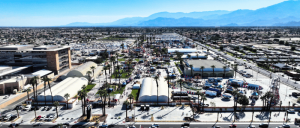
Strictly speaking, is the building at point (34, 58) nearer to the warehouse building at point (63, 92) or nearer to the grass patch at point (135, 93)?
the warehouse building at point (63, 92)

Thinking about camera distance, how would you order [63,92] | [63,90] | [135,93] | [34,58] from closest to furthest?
1. [63,92]
2. [63,90]
3. [135,93]
4. [34,58]

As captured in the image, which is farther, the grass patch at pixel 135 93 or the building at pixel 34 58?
the building at pixel 34 58

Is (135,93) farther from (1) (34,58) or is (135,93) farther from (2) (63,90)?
(1) (34,58)

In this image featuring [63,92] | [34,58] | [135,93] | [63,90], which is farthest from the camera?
[34,58]

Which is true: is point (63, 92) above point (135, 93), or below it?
above

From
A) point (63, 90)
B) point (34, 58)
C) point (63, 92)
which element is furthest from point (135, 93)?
point (34, 58)

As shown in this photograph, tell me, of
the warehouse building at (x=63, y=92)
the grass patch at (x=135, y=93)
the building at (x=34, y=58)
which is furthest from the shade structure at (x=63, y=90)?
the building at (x=34, y=58)

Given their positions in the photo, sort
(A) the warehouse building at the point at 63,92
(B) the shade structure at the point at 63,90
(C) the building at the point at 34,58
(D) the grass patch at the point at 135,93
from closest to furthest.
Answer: (A) the warehouse building at the point at 63,92 < (B) the shade structure at the point at 63,90 < (D) the grass patch at the point at 135,93 < (C) the building at the point at 34,58

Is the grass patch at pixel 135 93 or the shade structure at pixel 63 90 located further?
the grass patch at pixel 135 93

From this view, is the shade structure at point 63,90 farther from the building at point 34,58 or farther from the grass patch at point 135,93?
the building at point 34,58

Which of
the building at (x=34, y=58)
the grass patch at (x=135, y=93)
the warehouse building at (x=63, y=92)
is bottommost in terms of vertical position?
the grass patch at (x=135, y=93)

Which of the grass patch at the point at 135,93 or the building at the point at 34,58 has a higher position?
the building at the point at 34,58

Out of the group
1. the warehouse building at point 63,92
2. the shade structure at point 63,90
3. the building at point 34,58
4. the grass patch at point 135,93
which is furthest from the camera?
the building at point 34,58

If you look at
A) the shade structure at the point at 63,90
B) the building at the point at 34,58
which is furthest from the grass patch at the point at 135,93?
the building at the point at 34,58
